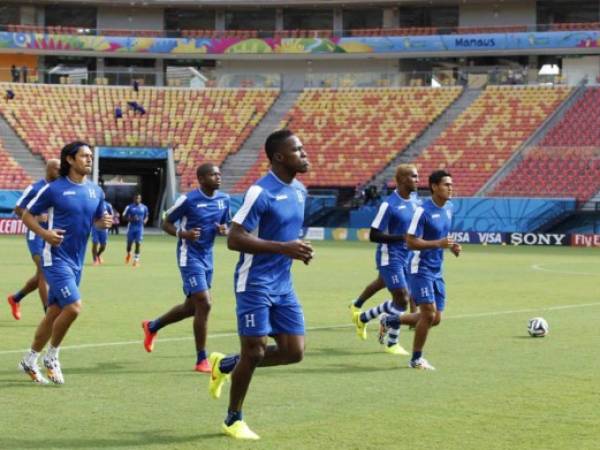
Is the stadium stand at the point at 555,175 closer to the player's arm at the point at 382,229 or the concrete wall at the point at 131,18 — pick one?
the concrete wall at the point at 131,18

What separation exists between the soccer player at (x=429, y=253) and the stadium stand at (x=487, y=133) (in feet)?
136

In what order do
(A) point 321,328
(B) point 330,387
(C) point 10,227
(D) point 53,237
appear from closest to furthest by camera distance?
(D) point 53,237 < (B) point 330,387 < (A) point 321,328 < (C) point 10,227

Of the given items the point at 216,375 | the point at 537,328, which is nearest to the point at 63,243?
the point at 216,375

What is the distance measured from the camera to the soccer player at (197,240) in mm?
12312

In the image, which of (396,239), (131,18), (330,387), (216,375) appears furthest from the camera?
(131,18)

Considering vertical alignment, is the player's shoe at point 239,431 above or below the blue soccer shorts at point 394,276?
below

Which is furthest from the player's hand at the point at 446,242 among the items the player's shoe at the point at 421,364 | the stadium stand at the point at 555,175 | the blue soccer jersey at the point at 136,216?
the stadium stand at the point at 555,175

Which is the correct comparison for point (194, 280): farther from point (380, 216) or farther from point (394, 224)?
point (394, 224)

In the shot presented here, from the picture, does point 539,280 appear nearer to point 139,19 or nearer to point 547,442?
point 547,442

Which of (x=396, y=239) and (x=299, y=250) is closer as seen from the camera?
(x=299, y=250)

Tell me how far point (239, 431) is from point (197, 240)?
4.68 meters

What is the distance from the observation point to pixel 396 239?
554 inches

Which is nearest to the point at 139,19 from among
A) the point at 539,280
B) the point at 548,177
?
the point at 548,177

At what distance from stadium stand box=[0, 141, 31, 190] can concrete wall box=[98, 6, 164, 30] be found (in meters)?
16.3
